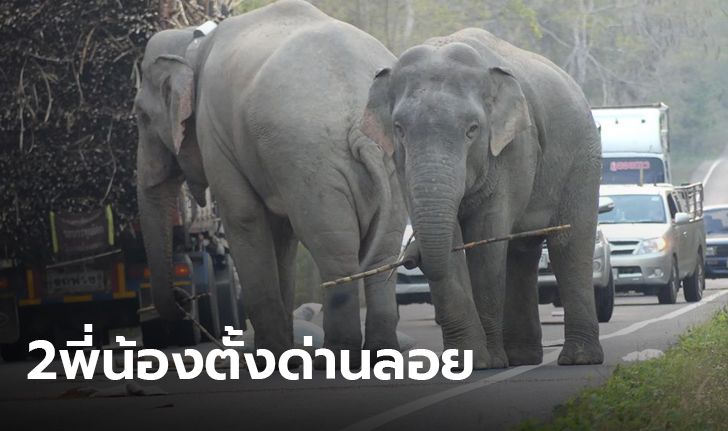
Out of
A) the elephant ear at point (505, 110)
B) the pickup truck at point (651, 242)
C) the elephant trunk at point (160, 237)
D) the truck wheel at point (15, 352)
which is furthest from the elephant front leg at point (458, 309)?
the pickup truck at point (651, 242)

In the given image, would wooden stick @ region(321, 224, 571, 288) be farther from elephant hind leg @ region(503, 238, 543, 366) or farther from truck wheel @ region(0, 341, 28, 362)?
truck wheel @ region(0, 341, 28, 362)

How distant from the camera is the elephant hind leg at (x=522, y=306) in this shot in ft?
50.0

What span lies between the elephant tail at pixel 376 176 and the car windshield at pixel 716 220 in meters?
24.3

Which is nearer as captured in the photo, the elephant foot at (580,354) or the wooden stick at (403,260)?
the wooden stick at (403,260)

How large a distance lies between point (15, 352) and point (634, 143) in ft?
76.1

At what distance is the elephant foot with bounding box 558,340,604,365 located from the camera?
49.4 ft

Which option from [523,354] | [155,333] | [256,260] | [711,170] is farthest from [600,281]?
[711,170]

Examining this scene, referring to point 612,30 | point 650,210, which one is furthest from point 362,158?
point 612,30

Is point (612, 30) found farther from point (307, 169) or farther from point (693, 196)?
point (307, 169)

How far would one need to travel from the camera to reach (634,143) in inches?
1618

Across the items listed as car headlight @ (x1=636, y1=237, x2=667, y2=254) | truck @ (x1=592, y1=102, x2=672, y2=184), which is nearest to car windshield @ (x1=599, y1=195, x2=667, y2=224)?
car headlight @ (x1=636, y1=237, x2=667, y2=254)

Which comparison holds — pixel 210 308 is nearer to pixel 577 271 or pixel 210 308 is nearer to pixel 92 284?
pixel 92 284

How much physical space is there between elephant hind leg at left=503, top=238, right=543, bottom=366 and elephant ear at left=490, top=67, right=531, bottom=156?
5.19 ft

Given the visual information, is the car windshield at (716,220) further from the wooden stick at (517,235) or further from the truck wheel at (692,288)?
the wooden stick at (517,235)
